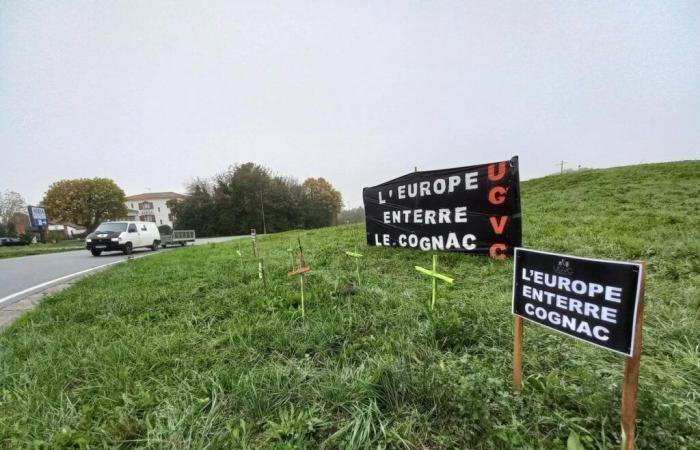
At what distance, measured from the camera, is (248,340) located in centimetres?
273

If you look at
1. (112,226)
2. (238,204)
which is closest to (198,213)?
(238,204)

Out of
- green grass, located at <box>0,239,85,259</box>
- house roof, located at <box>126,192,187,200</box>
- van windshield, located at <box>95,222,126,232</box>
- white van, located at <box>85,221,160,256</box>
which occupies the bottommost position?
green grass, located at <box>0,239,85,259</box>

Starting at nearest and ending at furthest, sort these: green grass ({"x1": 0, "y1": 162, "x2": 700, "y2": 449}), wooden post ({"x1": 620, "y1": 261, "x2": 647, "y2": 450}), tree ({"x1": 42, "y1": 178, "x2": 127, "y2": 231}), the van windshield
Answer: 1. wooden post ({"x1": 620, "y1": 261, "x2": 647, "y2": 450})
2. green grass ({"x1": 0, "y1": 162, "x2": 700, "y2": 449})
3. the van windshield
4. tree ({"x1": 42, "y1": 178, "x2": 127, "y2": 231})

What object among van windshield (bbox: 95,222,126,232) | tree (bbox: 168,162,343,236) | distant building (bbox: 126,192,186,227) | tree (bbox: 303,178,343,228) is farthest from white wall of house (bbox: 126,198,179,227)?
van windshield (bbox: 95,222,126,232)

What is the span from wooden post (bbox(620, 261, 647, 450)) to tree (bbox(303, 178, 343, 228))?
43118mm

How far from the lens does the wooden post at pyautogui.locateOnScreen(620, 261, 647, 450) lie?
1.25 meters

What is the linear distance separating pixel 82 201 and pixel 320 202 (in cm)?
3408

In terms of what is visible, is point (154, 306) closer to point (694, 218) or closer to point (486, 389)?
point (486, 389)

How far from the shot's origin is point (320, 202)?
47219 millimetres

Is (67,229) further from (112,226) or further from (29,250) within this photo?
(112,226)

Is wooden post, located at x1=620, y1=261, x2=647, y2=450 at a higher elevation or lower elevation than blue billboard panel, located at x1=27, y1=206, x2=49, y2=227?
lower

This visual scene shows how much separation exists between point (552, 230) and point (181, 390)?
771cm

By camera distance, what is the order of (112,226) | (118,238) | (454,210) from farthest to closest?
(112,226) < (118,238) < (454,210)

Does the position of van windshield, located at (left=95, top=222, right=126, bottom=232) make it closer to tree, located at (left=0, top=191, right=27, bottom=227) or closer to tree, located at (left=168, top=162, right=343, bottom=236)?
tree, located at (left=168, top=162, right=343, bottom=236)
